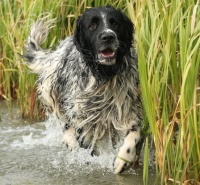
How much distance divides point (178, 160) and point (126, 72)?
1.24 m

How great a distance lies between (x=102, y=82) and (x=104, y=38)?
50 cm

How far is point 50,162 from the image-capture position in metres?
5.41

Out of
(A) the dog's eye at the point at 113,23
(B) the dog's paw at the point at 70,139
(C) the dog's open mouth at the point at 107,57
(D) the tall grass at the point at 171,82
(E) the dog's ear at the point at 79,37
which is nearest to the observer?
(D) the tall grass at the point at 171,82

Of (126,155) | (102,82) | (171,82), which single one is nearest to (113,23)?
(102,82)

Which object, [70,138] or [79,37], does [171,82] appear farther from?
[70,138]

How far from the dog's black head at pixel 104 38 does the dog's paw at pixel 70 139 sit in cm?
89

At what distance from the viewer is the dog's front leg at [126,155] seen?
15.7ft

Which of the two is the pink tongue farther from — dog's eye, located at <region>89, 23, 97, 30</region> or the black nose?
dog's eye, located at <region>89, 23, 97, 30</region>

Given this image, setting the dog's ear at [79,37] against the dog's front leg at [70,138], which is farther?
the dog's front leg at [70,138]

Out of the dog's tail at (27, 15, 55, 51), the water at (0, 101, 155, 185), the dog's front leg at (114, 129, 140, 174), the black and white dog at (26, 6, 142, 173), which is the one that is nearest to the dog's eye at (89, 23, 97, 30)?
the black and white dog at (26, 6, 142, 173)

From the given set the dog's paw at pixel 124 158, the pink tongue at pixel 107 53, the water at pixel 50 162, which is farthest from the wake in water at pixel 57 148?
the pink tongue at pixel 107 53

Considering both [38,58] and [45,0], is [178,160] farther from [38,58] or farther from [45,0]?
[45,0]

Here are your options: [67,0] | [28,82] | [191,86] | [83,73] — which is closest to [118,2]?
[67,0]

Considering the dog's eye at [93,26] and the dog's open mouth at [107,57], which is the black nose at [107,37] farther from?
the dog's eye at [93,26]
